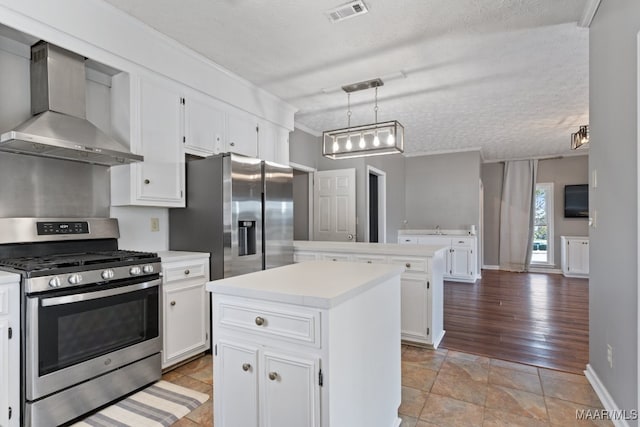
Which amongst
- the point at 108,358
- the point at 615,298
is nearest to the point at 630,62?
the point at 615,298

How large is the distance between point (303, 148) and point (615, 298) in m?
4.07

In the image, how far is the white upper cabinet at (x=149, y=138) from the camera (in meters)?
2.62

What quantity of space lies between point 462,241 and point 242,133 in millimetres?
4603

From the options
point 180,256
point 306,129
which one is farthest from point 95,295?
point 306,129

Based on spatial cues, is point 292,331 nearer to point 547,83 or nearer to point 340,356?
point 340,356

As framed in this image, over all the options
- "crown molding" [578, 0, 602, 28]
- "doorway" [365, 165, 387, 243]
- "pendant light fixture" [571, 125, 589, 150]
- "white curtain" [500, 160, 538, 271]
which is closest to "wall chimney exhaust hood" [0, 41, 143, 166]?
"crown molding" [578, 0, 602, 28]

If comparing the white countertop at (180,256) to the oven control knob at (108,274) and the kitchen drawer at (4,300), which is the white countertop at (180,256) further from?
the kitchen drawer at (4,300)

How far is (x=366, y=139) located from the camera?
338 centimetres

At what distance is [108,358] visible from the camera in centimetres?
213

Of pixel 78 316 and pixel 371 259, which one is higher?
pixel 371 259

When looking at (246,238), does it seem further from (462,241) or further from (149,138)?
(462,241)

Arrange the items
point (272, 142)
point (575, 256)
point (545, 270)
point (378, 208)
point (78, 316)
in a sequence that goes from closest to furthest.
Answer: point (78, 316), point (272, 142), point (378, 208), point (575, 256), point (545, 270)

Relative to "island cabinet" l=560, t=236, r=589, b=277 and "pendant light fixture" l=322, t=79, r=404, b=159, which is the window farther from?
"pendant light fixture" l=322, t=79, r=404, b=159

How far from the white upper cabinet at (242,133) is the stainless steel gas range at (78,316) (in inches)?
57.3
